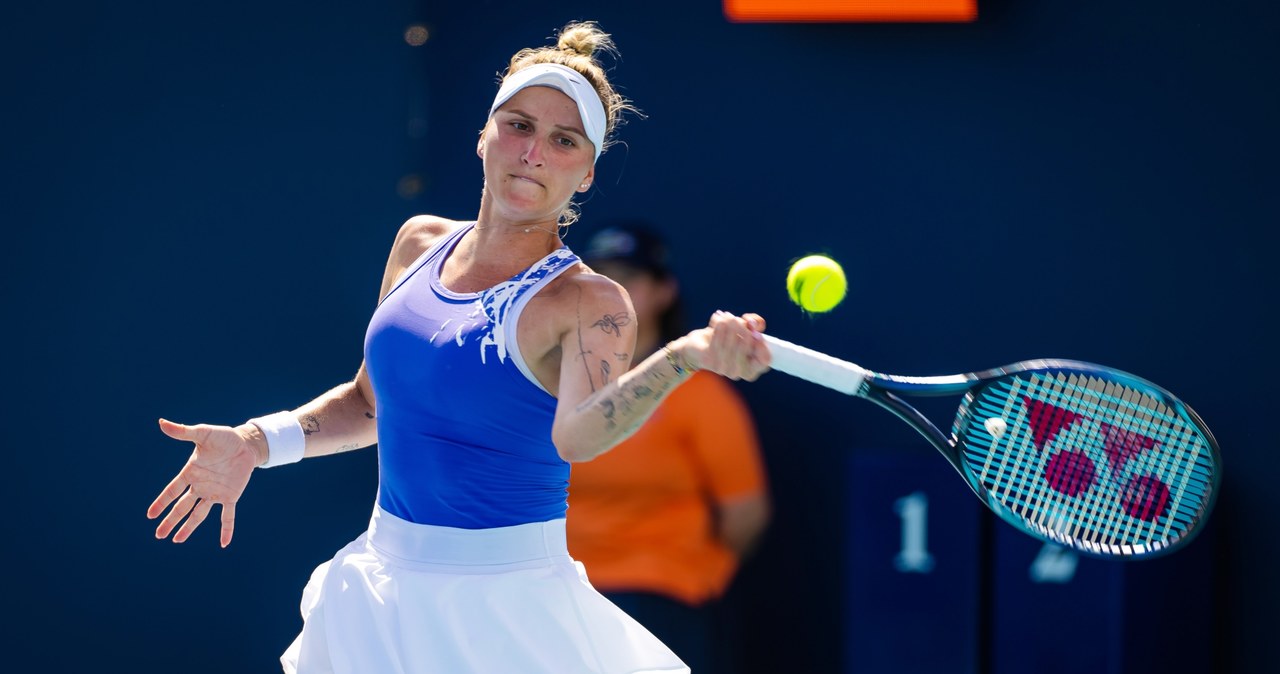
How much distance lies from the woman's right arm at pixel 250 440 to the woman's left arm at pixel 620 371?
23.4 inches

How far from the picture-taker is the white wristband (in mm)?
2486

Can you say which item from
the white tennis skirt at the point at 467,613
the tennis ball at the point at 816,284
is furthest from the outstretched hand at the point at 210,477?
the tennis ball at the point at 816,284

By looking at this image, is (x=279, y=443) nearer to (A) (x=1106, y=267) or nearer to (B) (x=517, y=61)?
(B) (x=517, y=61)

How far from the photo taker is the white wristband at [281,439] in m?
2.49

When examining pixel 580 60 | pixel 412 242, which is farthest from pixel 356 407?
pixel 580 60

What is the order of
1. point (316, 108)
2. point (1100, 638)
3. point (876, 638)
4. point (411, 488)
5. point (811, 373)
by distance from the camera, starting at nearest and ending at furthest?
point (811, 373) < point (411, 488) < point (1100, 638) < point (876, 638) < point (316, 108)

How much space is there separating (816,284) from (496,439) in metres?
1.68

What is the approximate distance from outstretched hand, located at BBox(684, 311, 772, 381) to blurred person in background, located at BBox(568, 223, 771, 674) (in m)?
1.59

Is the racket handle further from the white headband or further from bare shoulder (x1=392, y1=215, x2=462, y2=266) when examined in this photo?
bare shoulder (x1=392, y1=215, x2=462, y2=266)

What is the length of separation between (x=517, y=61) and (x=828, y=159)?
162cm

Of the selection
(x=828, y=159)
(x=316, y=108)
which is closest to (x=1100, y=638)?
(x=828, y=159)

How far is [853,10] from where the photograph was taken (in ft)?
12.3

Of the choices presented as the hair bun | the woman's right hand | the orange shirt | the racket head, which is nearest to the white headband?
the hair bun

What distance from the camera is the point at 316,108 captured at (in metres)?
4.13
